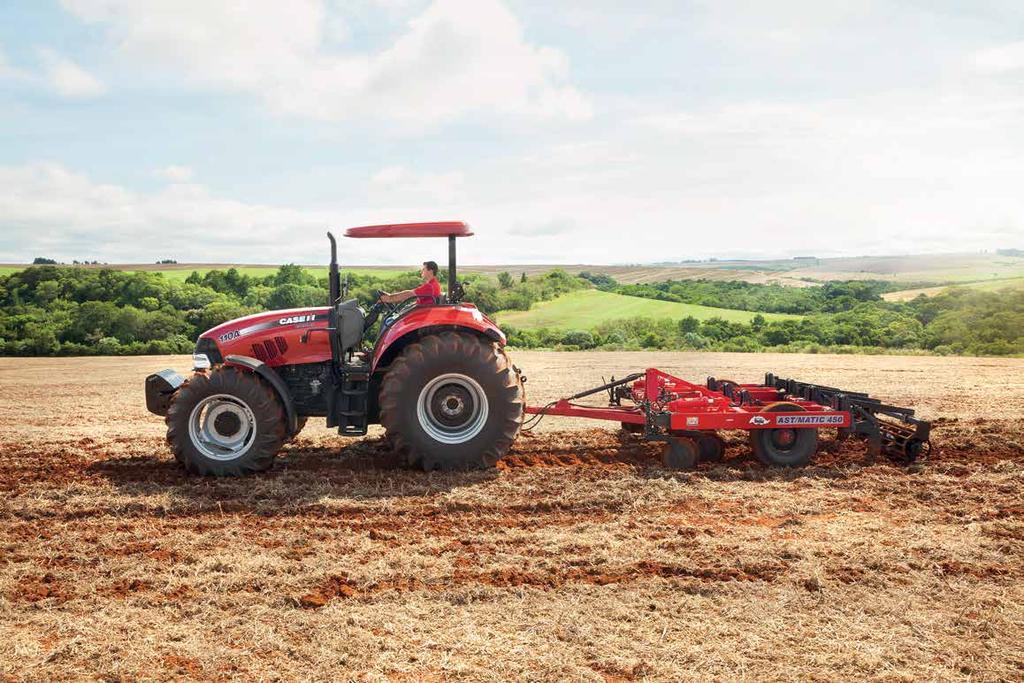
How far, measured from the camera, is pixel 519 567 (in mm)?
5074

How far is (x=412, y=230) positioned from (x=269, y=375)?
198 cm

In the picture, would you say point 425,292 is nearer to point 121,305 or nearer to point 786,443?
point 786,443

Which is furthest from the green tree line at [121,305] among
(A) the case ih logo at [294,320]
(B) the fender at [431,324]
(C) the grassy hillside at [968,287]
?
(C) the grassy hillside at [968,287]

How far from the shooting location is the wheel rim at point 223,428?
7348 millimetres

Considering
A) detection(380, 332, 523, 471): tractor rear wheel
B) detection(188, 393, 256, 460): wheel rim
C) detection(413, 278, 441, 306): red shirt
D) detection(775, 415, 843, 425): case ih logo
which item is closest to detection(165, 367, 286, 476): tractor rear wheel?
detection(188, 393, 256, 460): wheel rim

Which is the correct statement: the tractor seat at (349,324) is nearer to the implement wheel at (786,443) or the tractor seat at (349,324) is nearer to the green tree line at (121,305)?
the implement wheel at (786,443)

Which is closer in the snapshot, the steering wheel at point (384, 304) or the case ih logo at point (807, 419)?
the case ih logo at point (807, 419)

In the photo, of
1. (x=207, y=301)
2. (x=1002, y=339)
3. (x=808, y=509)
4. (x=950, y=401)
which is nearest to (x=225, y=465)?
(x=808, y=509)

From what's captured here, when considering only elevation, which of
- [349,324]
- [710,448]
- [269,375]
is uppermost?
[349,324]

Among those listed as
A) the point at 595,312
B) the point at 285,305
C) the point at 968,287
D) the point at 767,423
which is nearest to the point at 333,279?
the point at 767,423

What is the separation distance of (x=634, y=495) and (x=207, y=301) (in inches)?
1079

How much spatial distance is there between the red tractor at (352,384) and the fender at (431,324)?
1cm

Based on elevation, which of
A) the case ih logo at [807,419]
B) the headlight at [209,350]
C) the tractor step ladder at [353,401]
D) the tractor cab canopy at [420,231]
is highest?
the tractor cab canopy at [420,231]

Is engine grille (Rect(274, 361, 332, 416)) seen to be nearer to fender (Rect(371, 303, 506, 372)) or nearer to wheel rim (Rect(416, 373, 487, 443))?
fender (Rect(371, 303, 506, 372))
